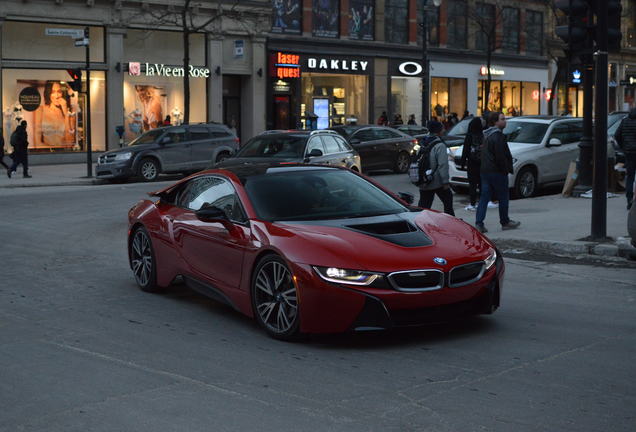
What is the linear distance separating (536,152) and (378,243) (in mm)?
14560

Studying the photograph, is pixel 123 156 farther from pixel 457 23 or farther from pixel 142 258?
pixel 457 23

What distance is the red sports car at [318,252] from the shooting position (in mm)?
7203

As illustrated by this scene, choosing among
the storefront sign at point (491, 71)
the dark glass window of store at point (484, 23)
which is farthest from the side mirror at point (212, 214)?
the storefront sign at point (491, 71)

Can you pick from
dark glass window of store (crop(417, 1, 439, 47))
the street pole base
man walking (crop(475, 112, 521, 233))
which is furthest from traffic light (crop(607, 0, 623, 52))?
dark glass window of store (crop(417, 1, 439, 47))

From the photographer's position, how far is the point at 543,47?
5800 cm

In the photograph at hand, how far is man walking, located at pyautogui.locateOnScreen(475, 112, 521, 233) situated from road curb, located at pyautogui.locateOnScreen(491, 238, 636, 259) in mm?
1255

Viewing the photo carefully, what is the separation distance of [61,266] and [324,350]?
5643 mm

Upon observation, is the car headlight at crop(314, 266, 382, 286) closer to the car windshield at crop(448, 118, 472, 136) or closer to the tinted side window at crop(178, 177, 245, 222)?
the tinted side window at crop(178, 177, 245, 222)

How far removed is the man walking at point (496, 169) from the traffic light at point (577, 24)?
1775mm

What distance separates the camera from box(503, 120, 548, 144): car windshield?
21.7 metres

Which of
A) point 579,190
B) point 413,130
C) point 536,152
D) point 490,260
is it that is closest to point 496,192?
point 579,190

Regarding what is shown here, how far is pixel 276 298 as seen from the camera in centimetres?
765

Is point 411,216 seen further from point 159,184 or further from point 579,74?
point 159,184

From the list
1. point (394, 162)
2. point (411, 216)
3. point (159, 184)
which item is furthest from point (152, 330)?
point (394, 162)
